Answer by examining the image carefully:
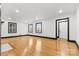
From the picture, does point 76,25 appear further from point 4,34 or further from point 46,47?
point 4,34

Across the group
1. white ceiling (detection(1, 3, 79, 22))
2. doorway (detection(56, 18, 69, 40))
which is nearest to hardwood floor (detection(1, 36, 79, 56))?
doorway (detection(56, 18, 69, 40))

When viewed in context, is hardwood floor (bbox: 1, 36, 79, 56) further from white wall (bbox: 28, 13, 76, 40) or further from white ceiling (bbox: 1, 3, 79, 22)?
white ceiling (bbox: 1, 3, 79, 22)

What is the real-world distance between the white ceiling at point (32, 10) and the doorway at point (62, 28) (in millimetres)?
215

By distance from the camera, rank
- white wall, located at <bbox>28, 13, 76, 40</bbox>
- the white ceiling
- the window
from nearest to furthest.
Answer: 1. the white ceiling
2. white wall, located at <bbox>28, 13, 76, 40</bbox>
3. the window

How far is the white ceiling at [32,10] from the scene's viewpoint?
1688 millimetres

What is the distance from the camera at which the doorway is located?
1.84 metres

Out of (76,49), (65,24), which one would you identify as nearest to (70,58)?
(76,49)

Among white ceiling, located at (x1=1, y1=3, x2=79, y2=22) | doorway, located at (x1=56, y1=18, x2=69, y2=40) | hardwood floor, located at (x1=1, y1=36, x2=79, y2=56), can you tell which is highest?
white ceiling, located at (x1=1, y1=3, x2=79, y2=22)

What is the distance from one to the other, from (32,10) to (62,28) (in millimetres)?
920

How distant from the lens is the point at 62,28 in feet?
6.29

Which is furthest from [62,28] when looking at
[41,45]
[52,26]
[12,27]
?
[12,27]

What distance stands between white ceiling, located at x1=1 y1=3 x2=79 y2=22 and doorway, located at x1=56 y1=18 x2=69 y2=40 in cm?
21

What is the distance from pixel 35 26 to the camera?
80.8 inches

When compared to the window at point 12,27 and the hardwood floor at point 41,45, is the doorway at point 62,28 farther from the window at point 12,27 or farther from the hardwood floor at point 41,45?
the window at point 12,27
